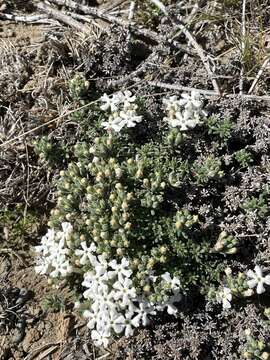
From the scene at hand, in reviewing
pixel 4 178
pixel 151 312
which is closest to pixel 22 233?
pixel 4 178

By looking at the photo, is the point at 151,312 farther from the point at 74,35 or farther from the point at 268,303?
the point at 74,35

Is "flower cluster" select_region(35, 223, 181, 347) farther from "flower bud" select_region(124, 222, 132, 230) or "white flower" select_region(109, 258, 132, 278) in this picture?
"flower bud" select_region(124, 222, 132, 230)

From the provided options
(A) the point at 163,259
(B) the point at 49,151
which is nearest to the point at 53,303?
(A) the point at 163,259

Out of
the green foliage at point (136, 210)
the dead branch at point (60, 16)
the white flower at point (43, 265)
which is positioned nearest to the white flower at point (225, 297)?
the green foliage at point (136, 210)

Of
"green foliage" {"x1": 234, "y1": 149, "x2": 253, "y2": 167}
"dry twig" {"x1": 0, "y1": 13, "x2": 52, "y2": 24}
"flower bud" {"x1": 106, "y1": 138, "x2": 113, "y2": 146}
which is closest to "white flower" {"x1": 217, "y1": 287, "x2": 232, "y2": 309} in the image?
"green foliage" {"x1": 234, "y1": 149, "x2": 253, "y2": 167}

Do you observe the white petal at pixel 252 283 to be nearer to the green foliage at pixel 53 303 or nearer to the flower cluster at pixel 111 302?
the flower cluster at pixel 111 302

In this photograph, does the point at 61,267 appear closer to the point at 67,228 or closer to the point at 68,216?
the point at 67,228
